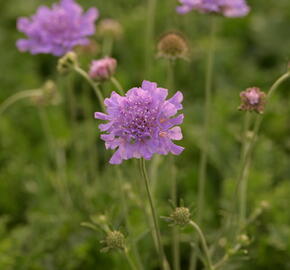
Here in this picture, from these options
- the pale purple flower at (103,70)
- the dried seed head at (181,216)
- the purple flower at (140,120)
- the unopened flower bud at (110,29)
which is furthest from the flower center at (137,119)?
the unopened flower bud at (110,29)

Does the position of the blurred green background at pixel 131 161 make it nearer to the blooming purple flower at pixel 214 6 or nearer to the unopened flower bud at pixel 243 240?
the unopened flower bud at pixel 243 240

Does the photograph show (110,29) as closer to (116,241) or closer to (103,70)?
(103,70)

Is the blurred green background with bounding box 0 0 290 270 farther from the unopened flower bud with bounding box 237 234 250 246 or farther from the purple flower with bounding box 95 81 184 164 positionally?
the purple flower with bounding box 95 81 184 164

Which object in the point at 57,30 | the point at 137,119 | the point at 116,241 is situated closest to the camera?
the point at 137,119

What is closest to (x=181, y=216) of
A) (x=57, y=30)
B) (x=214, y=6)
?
(x=214, y=6)

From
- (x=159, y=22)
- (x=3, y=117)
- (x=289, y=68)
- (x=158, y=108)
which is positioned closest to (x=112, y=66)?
(x=158, y=108)
